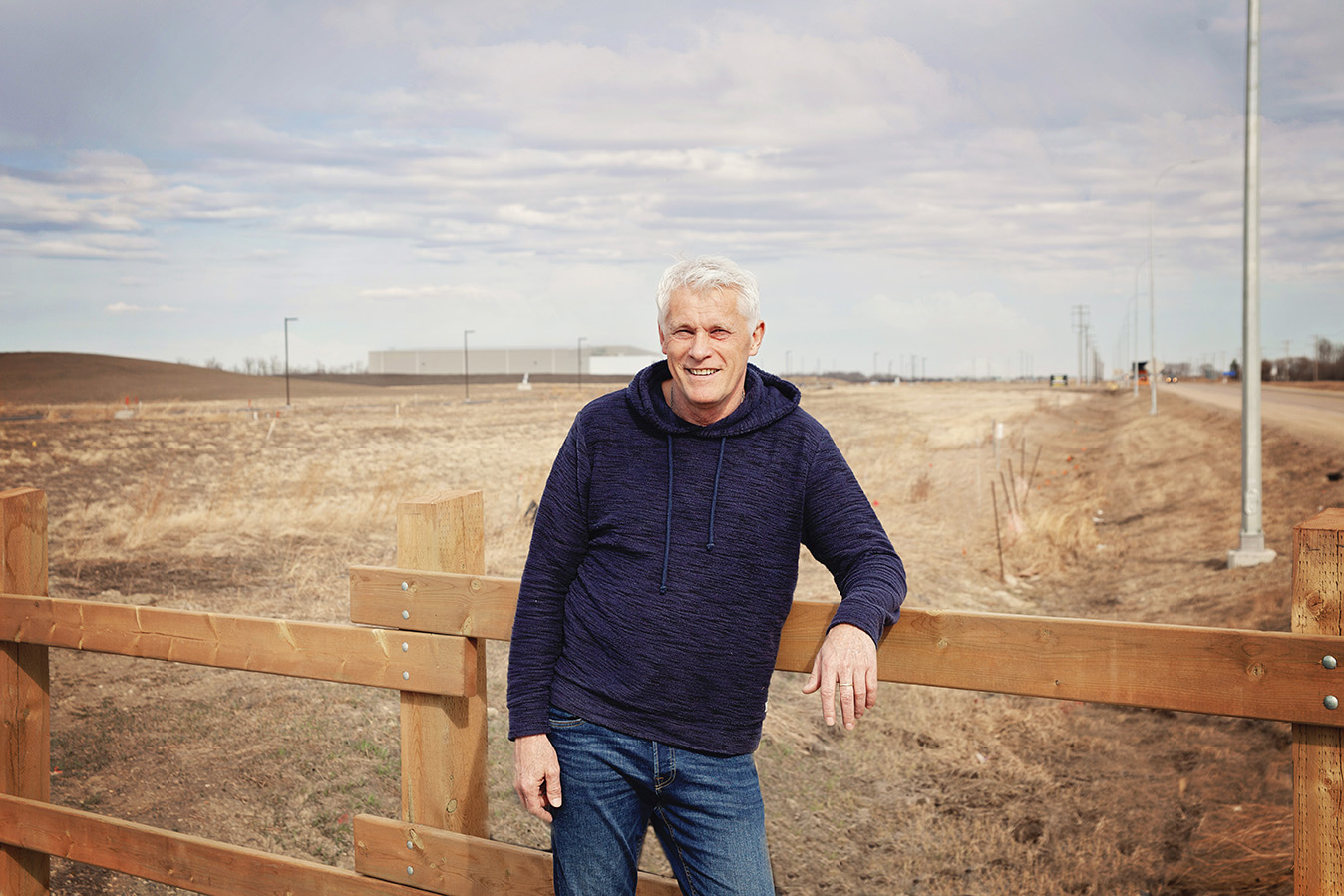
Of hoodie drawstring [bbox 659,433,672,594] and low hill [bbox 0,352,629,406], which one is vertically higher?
low hill [bbox 0,352,629,406]

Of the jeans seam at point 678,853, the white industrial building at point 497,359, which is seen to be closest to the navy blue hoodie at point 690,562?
the jeans seam at point 678,853

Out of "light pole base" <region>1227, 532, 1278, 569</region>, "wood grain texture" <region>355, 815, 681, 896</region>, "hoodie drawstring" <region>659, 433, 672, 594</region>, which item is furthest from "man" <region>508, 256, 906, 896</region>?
"light pole base" <region>1227, 532, 1278, 569</region>

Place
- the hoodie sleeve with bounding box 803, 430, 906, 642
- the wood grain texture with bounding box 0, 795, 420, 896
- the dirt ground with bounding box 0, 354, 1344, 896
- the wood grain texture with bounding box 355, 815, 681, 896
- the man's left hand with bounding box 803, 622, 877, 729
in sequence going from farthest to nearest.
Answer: the dirt ground with bounding box 0, 354, 1344, 896 → the wood grain texture with bounding box 0, 795, 420, 896 → the wood grain texture with bounding box 355, 815, 681, 896 → the hoodie sleeve with bounding box 803, 430, 906, 642 → the man's left hand with bounding box 803, 622, 877, 729

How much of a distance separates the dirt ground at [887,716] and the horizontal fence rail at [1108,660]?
3625 mm

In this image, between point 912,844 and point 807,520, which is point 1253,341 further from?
point 807,520

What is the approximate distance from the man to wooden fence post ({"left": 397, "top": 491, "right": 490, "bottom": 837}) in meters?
0.56

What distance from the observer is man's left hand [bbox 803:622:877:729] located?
1.99 metres

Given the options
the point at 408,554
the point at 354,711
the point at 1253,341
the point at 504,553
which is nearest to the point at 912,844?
the point at 354,711

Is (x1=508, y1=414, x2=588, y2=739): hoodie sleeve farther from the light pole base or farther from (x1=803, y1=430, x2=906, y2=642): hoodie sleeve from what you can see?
the light pole base

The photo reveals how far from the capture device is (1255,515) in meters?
11.3

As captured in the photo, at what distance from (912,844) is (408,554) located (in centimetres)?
425

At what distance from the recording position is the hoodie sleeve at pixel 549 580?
232cm

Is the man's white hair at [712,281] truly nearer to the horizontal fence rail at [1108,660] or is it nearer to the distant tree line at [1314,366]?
the horizontal fence rail at [1108,660]

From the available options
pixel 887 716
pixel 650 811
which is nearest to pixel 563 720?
pixel 650 811
